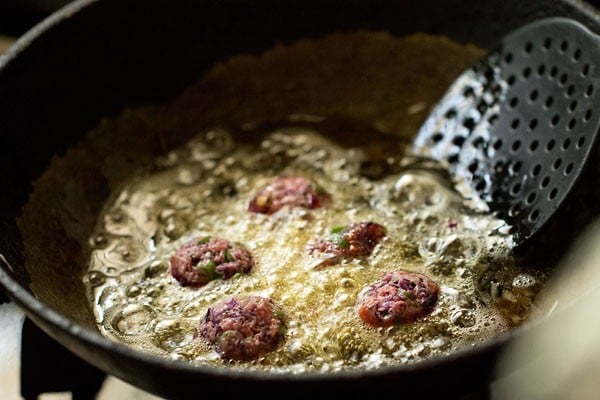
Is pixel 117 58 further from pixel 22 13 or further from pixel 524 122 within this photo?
pixel 524 122

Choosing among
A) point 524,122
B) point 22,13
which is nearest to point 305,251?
point 524,122

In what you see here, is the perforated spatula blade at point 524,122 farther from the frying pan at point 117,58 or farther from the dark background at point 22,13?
the dark background at point 22,13

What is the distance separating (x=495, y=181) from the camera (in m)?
1.38

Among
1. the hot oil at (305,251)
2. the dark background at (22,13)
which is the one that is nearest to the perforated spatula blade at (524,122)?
the hot oil at (305,251)

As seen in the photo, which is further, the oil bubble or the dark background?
the dark background

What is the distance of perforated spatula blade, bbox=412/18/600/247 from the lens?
4.13 ft

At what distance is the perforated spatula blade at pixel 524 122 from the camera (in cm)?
126

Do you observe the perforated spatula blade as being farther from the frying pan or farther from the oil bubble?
the oil bubble

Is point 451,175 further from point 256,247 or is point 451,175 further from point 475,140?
point 256,247

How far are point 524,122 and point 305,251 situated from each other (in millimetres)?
497

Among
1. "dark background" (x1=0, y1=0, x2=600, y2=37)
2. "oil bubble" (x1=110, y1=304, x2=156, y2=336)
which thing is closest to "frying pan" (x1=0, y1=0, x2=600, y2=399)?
"oil bubble" (x1=110, y1=304, x2=156, y2=336)

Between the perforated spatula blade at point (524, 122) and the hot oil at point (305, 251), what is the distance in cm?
5

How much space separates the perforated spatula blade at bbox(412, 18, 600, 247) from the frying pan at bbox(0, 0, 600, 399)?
57 mm

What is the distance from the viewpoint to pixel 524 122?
4.53ft
